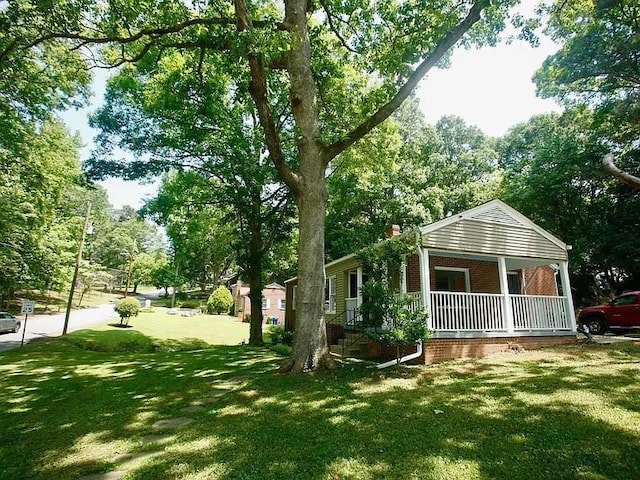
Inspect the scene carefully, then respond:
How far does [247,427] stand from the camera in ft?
14.8

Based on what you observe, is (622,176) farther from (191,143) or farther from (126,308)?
(126,308)

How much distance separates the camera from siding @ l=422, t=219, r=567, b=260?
10523mm

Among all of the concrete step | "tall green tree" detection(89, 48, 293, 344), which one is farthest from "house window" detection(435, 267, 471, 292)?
"tall green tree" detection(89, 48, 293, 344)

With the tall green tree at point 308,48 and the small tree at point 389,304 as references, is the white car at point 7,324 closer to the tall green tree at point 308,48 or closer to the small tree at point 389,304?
the tall green tree at point 308,48

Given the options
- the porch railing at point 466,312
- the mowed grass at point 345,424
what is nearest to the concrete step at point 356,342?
the porch railing at point 466,312

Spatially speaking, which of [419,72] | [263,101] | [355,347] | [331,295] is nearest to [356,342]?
[355,347]

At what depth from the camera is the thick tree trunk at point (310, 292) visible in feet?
24.5

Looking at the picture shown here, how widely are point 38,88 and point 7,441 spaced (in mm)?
16532

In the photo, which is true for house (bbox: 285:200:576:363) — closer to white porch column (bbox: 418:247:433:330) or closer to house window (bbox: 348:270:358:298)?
white porch column (bbox: 418:247:433:330)

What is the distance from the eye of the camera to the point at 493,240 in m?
11.4

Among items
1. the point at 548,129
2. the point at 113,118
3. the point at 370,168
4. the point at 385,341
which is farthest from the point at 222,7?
the point at 548,129

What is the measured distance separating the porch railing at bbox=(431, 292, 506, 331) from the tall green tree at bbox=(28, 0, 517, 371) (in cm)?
401

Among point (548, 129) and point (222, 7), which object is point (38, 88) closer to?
point (222, 7)

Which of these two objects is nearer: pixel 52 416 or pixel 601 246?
pixel 52 416
